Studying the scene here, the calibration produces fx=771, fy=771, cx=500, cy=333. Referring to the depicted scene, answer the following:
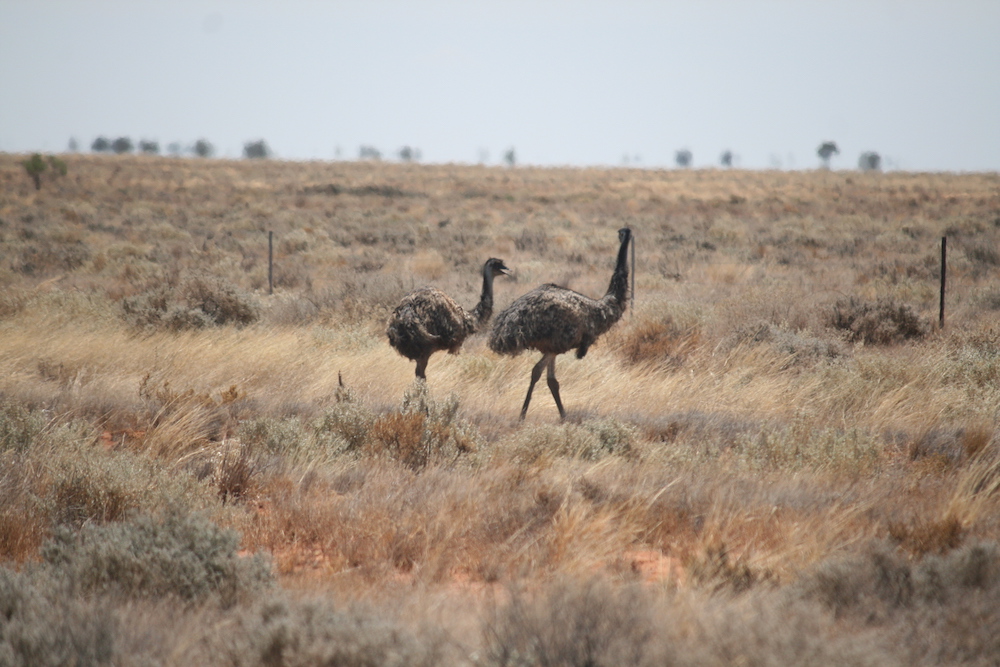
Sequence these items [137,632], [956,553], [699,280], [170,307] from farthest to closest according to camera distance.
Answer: [699,280], [170,307], [956,553], [137,632]

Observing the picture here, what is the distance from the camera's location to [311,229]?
26016mm

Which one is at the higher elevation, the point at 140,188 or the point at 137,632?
the point at 140,188

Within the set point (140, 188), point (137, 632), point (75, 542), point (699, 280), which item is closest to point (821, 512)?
point (137, 632)

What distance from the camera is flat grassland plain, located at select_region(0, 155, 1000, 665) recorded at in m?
3.10

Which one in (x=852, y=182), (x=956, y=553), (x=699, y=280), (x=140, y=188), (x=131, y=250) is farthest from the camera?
(x=852, y=182)

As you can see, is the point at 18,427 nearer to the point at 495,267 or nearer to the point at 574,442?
the point at 574,442

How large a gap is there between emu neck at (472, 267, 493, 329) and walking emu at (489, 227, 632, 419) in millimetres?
441

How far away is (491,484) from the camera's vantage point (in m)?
5.38

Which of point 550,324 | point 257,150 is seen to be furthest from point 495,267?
point 257,150

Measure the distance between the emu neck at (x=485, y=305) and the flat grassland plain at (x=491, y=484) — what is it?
0.91 metres

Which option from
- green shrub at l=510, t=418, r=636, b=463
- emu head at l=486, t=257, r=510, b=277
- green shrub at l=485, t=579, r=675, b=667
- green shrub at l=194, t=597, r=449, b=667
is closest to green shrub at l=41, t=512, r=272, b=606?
green shrub at l=194, t=597, r=449, b=667

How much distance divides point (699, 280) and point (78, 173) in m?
43.6

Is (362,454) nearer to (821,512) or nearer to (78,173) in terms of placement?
(821,512)

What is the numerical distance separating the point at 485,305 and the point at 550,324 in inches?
42.2
